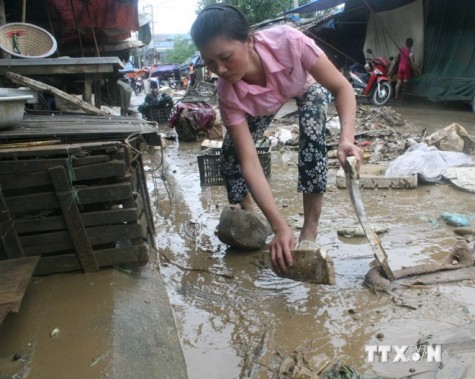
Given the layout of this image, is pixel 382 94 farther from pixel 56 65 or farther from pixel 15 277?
pixel 15 277

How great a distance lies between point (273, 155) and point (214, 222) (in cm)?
286

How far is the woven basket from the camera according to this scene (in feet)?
15.0

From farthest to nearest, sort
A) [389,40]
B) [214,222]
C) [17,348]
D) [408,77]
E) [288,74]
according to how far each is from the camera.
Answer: [389,40]
[408,77]
[214,222]
[288,74]
[17,348]

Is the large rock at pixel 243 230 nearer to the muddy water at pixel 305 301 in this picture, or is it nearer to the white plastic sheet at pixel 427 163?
the muddy water at pixel 305 301

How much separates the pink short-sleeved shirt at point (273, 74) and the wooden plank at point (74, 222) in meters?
0.90

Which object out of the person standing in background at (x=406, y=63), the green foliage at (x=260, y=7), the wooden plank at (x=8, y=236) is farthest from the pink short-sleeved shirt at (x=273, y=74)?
the green foliage at (x=260, y=7)

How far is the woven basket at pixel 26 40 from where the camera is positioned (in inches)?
180

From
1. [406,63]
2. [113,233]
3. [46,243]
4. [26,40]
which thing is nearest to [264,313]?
[113,233]

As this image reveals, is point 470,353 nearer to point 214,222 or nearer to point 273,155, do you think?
point 214,222

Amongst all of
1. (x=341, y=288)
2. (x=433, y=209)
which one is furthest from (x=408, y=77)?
(x=341, y=288)

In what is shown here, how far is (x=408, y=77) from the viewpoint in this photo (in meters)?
11.6

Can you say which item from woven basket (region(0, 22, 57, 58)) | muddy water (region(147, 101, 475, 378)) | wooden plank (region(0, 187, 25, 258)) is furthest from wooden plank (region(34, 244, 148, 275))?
woven basket (region(0, 22, 57, 58))

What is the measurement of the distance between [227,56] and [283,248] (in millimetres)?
922

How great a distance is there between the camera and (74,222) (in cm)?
209
